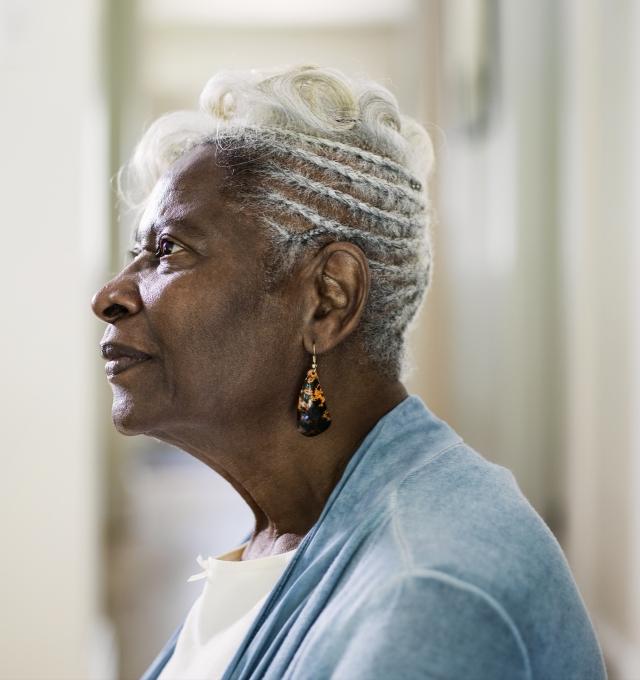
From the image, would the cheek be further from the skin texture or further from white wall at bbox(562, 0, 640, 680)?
white wall at bbox(562, 0, 640, 680)

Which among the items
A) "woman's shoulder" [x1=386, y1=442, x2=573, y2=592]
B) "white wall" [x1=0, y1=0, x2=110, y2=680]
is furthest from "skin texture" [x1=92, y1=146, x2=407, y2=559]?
"white wall" [x1=0, y1=0, x2=110, y2=680]

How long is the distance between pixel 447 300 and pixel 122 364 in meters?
3.43

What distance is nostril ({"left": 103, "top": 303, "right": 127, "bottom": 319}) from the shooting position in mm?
1052

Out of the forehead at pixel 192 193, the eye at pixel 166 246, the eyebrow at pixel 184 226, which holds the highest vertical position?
the forehead at pixel 192 193

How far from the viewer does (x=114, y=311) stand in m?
1.06

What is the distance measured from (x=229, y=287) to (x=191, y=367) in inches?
4.0

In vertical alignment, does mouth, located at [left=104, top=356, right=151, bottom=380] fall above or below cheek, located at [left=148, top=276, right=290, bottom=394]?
below

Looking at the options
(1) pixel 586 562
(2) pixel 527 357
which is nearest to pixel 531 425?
(2) pixel 527 357

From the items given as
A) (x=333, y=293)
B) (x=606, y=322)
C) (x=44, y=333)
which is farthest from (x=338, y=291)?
(x=606, y=322)

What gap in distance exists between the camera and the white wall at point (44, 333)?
2.30m

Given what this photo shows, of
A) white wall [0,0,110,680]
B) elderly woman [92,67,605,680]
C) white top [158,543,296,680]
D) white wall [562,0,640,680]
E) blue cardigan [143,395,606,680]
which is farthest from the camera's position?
white wall [562,0,640,680]

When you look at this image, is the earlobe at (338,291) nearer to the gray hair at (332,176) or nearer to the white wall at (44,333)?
the gray hair at (332,176)

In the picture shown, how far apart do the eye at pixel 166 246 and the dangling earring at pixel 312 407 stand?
0.66 ft

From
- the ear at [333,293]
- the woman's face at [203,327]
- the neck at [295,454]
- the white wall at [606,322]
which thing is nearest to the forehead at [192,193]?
the woman's face at [203,327]
